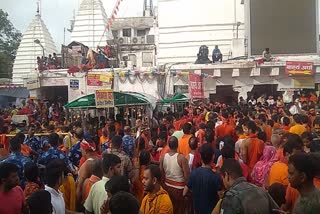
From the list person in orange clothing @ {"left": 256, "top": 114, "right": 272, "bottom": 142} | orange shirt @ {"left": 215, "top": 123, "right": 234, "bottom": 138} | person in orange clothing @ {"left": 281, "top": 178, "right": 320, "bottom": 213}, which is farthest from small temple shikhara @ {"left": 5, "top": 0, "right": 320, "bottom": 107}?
person in orange clothing @ {"left": 281, "top": 178, "right": 320, "bottom": 213}

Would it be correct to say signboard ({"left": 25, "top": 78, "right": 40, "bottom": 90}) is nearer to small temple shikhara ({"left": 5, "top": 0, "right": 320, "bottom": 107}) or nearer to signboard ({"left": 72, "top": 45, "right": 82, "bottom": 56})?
small temple shikhara ({"left": 5, "top": 0, "right": 320, "bottom": 107})

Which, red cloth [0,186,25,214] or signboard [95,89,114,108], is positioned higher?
signboard [95,89,114,108]

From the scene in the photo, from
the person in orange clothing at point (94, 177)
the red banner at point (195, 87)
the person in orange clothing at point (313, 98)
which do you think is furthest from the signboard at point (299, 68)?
the person in orange clothing at point (94, 177)

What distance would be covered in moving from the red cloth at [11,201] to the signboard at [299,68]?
1609cm

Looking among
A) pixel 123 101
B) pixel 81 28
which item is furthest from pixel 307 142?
pixel 81 28

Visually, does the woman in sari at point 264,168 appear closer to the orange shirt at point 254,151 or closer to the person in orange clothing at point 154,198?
the orange shirt at point 254,151

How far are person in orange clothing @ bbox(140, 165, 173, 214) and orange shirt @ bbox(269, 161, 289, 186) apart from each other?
1357 millimetres

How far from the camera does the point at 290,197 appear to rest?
4457 mm

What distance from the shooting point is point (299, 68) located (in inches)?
759

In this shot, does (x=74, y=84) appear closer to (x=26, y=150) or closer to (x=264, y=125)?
(x=264, y=125)

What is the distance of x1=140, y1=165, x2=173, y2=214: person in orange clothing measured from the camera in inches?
183

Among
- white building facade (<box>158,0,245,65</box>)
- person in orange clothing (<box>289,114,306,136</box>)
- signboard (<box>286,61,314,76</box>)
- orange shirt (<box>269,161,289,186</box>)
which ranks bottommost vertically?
orange shirt (<box>269,161,289,186</box>)

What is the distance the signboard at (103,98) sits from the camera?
36.3 ft

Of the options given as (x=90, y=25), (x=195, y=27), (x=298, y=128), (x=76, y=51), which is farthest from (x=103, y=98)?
(x=90, y=25)
